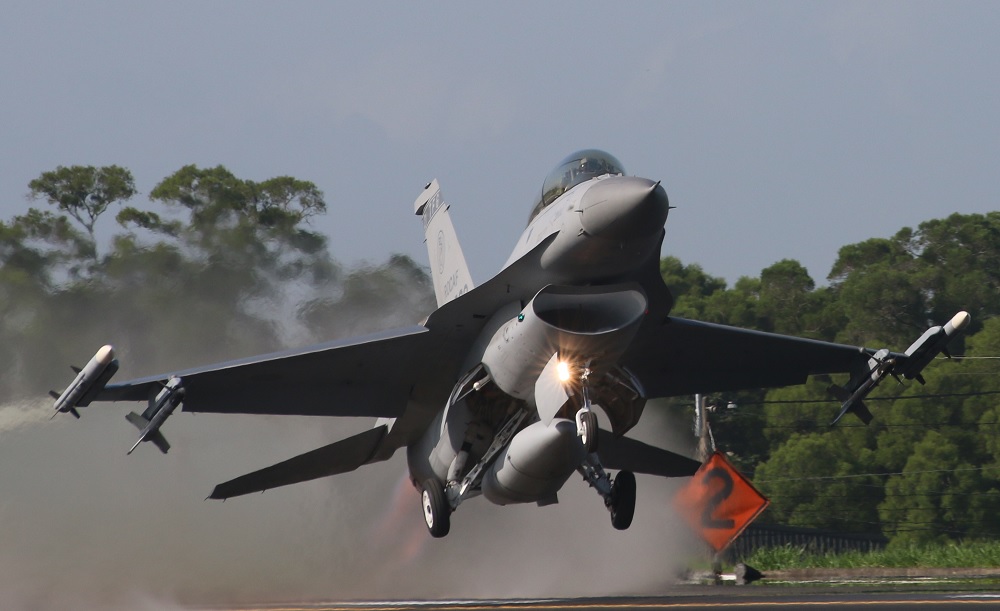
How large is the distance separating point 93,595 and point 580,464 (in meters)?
10.3

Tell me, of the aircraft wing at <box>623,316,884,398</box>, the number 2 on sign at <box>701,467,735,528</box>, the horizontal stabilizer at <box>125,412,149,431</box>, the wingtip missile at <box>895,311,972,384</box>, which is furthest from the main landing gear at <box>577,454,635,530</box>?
the number 2 on sign at <box>701,467,735,528</box>

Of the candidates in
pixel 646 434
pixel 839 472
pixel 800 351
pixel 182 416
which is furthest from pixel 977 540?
pixel 182 416

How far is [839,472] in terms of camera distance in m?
45.3

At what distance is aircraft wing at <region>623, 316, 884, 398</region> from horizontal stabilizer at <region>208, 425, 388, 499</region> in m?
4.21

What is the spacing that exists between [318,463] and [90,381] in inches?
193

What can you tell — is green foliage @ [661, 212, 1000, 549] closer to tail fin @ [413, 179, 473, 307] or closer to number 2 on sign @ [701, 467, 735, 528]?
number 2 on sign @ [701, 467, 735, 528]

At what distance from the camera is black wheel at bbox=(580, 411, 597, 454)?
14672mm

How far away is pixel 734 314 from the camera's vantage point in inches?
2223

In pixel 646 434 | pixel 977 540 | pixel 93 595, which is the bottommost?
pixel 93 595

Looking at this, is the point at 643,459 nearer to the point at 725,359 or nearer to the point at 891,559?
the point at 725,359

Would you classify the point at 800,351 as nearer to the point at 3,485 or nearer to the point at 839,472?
the point at 3,485

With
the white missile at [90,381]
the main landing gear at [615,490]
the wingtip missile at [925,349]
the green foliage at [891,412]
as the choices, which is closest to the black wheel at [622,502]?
the main landing gear at [615,490]

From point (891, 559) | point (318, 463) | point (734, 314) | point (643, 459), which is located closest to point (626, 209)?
point (643, 459)

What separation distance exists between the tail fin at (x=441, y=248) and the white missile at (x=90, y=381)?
6.42 m
